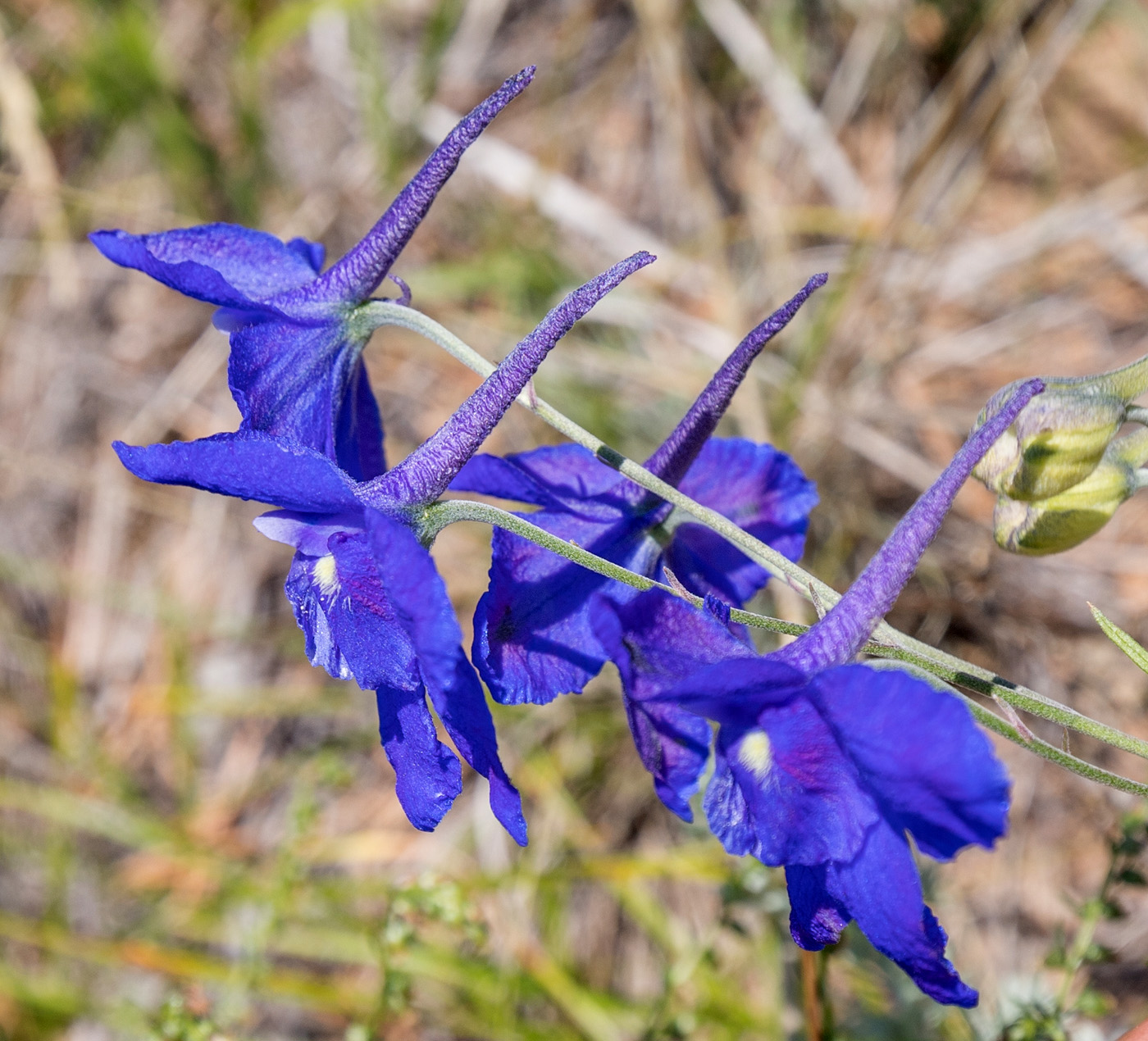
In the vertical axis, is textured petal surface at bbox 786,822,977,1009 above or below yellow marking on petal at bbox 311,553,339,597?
below

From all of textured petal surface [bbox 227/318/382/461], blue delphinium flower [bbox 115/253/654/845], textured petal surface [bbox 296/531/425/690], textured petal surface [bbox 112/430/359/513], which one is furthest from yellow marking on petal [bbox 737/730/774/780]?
textured petal surface [bbox 227/318/382/461]

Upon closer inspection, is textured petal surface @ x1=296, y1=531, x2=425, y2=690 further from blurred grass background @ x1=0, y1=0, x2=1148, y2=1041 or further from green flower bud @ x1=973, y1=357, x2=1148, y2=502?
blurred grass background @ x1=0, y1=0, x2=1148, y2=1041

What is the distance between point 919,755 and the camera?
0.91 meters

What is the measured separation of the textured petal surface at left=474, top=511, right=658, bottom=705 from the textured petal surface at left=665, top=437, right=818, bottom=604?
0.17m

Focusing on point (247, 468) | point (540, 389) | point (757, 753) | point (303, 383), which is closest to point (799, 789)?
point (757, 753)

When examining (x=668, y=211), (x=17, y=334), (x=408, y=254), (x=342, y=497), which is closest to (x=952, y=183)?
(x=668, y=211)

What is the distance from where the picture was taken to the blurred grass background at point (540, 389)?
117 inches

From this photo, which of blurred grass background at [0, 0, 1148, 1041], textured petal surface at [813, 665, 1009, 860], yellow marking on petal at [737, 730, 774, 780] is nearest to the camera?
textured petal surface at [813, 665, 1009, 860]

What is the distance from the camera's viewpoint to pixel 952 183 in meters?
3.56

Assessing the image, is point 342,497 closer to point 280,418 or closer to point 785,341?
point 280,418

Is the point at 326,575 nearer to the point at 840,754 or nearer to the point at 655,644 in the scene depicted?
the point at 655,644

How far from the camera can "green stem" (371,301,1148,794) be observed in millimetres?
1073

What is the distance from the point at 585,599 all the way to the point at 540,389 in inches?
80.8

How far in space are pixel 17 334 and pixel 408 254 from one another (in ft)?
5.42
